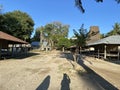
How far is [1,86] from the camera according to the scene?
9391 mm

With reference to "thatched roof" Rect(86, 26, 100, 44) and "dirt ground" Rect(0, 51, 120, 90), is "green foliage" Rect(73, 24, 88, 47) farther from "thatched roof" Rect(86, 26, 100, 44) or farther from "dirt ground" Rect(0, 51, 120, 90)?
"dirt ground" Rect(0, 51, 120, 90)

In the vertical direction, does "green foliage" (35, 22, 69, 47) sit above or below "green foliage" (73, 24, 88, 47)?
above

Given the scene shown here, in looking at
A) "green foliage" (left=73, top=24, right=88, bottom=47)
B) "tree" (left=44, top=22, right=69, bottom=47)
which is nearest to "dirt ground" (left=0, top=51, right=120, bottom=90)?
"green foliage" (left=73, top=24, right=88, bottom=47)

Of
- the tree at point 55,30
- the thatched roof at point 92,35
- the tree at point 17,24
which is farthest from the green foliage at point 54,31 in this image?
the tree at point 17,24

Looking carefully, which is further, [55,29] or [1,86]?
[55,29]

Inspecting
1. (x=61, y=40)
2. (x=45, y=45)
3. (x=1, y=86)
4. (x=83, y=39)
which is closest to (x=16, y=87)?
(x=1, y=86)

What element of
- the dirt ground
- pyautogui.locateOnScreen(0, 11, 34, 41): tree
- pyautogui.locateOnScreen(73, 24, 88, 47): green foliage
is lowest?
the dirt ground

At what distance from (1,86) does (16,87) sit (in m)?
0.72

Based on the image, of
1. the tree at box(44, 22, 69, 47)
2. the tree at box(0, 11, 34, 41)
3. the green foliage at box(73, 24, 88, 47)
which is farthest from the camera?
the tree at box(44, 22, 69, 47)

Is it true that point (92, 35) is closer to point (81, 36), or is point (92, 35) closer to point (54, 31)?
point (81, 36)

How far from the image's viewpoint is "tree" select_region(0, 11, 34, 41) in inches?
2109

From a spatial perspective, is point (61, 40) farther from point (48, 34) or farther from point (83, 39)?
point (83, 39)

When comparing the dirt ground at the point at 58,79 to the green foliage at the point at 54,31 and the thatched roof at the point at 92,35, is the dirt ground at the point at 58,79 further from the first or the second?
the green foliage at the point at 54,31

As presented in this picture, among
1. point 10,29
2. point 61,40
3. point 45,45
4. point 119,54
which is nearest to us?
point 119,54
